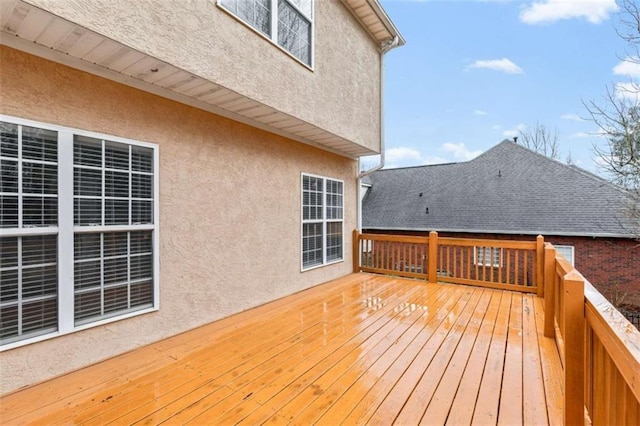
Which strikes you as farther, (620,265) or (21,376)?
(620,265)

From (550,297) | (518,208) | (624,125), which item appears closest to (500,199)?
(518,208)

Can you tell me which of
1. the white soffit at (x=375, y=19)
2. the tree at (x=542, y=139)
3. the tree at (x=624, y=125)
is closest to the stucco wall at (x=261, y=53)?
the white soffit at (x=375, y=19)

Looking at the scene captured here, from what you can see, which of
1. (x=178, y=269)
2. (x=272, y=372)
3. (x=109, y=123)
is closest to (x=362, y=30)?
(x=109, y=123)

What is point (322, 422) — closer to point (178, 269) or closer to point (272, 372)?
point (272, 372)

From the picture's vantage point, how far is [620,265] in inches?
459

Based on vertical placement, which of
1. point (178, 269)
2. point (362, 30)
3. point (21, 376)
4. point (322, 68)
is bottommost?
point (21, 376)

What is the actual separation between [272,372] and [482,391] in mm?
1847

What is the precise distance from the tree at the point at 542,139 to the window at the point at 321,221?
22073mm

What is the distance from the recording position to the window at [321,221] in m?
5.96

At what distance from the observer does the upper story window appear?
3800 millimetres

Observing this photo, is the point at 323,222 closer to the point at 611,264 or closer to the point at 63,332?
the point at 63,332

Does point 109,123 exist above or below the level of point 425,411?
above

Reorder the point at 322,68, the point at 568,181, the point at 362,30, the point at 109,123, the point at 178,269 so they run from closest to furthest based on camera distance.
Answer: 1. the point at 109,123
2. the point at 178,269
3. the point at 322,68
4. the point at 362,30
5. the point at 568,181

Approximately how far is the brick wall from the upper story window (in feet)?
45.2
